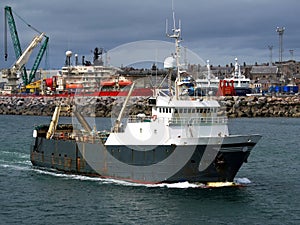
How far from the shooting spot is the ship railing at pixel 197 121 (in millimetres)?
32281

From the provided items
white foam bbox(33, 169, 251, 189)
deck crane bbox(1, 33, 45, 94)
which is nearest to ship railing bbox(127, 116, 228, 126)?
white foam bbox(33, 169, 251, 189)

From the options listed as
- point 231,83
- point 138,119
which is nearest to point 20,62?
point 231,83

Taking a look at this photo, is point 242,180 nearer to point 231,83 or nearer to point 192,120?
point 192,120

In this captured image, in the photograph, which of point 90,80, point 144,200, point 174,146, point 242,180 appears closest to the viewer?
point 144,200

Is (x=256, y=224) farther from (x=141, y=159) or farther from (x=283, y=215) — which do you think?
(x=141, y=159)

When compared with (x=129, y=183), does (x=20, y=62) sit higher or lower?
higher

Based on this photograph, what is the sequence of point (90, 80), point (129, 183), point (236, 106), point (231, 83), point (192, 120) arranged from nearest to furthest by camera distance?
point (192, 120), point (129, 183), point (236, 106), point (231, 83), point (90, 80)

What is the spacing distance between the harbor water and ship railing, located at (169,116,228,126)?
364cm

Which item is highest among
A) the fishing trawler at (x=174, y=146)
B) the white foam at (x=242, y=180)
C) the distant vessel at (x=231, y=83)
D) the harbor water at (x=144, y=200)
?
the distant vessel at (x=231, y=83)

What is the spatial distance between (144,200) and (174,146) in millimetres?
3652

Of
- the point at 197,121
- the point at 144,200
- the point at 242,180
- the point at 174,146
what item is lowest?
the point at 144,200

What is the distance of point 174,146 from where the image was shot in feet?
102

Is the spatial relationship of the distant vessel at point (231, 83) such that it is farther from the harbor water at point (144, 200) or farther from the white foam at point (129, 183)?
the white foam at point (129, 183)

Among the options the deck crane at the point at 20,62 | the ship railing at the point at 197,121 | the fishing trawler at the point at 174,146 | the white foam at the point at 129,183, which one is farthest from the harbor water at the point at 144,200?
the deck crane at the point at 20,62
